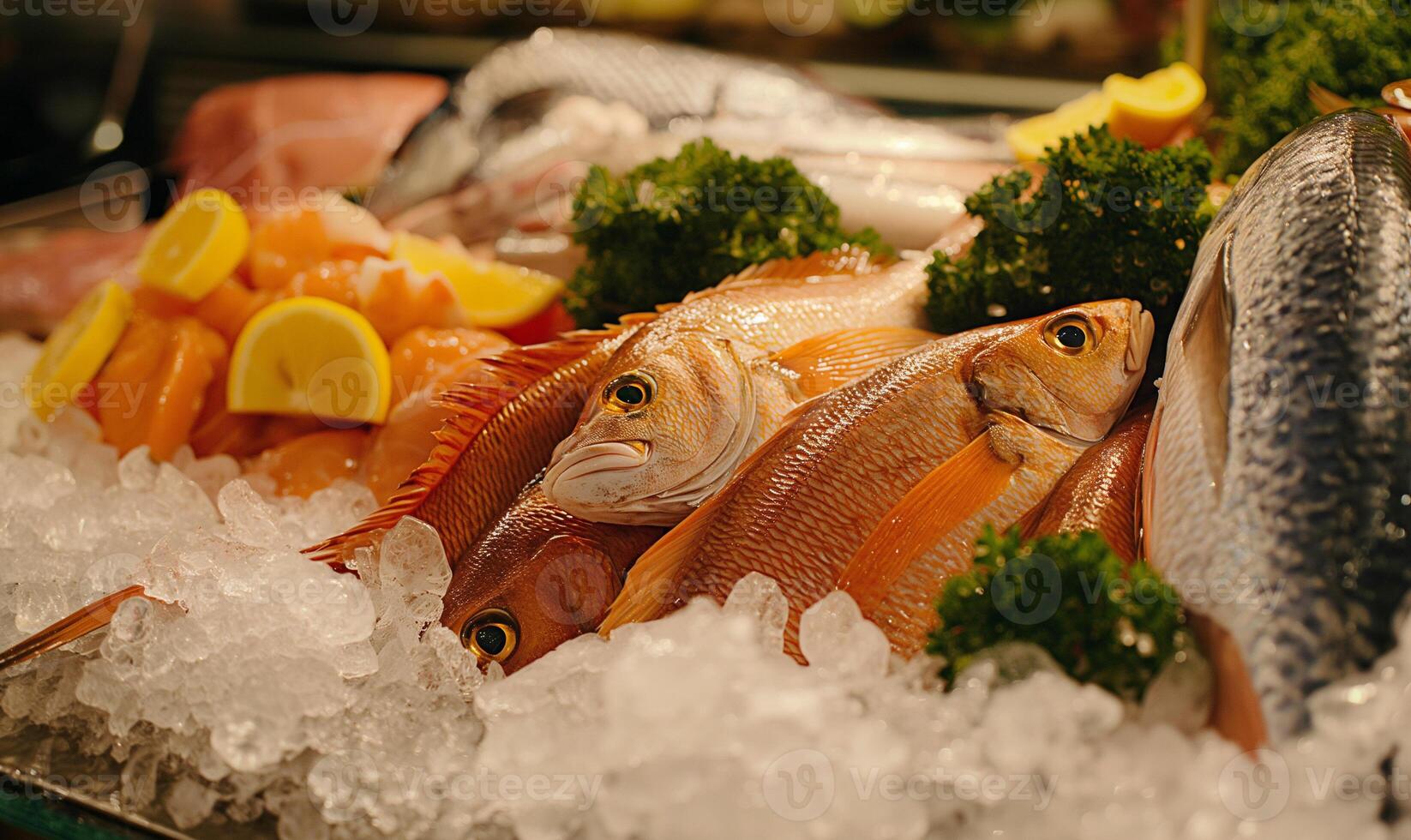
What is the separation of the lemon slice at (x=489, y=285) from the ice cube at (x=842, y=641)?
116 cm

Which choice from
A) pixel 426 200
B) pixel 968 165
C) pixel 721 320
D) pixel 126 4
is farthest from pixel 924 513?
pixel 126 4

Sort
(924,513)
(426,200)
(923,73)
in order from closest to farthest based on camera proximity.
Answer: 1. (924,513)
2. (426,200)
3. (923,73)

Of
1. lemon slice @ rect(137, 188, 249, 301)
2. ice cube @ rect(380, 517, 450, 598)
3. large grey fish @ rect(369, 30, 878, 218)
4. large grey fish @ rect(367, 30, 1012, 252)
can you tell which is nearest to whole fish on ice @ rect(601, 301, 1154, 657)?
ice cube @ rect(380, 517, 450, 598)

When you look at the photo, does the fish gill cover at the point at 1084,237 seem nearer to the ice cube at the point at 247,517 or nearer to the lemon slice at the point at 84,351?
the ice cube at the point at 247,517

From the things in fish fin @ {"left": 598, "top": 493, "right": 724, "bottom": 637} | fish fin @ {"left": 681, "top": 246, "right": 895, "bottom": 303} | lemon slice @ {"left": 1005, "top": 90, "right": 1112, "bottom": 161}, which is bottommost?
fish fin @ {"left": 598, "top": 493, "right": 724, "bottom": 637}

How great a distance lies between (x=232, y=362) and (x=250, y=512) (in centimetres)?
52

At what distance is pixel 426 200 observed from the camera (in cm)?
282

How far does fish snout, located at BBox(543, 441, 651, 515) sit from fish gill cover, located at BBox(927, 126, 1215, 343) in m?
0.59

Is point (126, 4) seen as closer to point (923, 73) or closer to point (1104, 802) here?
point (923, 73)

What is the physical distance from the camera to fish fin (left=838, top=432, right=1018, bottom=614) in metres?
1.16

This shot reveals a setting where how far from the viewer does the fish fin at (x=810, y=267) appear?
163 cm

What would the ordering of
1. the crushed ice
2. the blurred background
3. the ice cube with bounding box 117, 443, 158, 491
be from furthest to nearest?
the blurred background, the ice cube with bounding box 117, 443, 158, 491, the crushed ice

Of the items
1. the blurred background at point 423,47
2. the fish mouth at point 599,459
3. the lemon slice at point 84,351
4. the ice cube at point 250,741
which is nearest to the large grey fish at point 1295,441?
the fish mouth at point 599,459

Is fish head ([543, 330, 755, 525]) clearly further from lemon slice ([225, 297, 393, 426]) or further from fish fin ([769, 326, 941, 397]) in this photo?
lemon slice ([225, 297, 393, 426])
